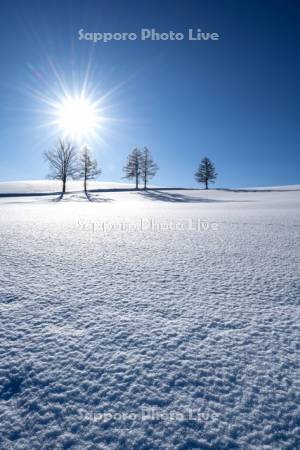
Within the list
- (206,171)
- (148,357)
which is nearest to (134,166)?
(206,171)

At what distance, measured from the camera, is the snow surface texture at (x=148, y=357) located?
3.79 ft

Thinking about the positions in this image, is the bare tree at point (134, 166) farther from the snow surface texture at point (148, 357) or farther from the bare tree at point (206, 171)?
the snow surface texture at point (148, 357)

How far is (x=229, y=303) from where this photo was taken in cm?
230

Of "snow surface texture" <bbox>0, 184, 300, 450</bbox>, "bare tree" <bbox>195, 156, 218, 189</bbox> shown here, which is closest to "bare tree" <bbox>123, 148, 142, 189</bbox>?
"bare tree" <bbox>195, 156, 218, 189</bbox>

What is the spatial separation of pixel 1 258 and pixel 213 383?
352cm

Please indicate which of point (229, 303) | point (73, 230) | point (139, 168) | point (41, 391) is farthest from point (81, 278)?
point (139, 168)

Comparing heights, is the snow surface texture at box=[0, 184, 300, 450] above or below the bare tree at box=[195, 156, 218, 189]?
below

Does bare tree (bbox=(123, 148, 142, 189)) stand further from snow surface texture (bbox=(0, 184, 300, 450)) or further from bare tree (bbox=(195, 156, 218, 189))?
snow surface texture (bbox=(0, 184, 300, 450))

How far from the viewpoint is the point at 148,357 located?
160 cm

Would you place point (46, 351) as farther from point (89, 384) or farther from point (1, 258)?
point (1, 258)

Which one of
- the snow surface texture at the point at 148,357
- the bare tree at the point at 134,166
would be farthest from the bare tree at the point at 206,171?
the snow surface texture at the point at 148,357

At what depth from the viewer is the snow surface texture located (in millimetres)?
1154

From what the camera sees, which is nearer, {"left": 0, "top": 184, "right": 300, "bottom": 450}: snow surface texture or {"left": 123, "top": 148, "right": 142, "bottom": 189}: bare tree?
{"left": 0, "top": 184, "right": 300, "bottom": 450}: snow surface texture

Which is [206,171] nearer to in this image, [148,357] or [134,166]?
[134,166]
